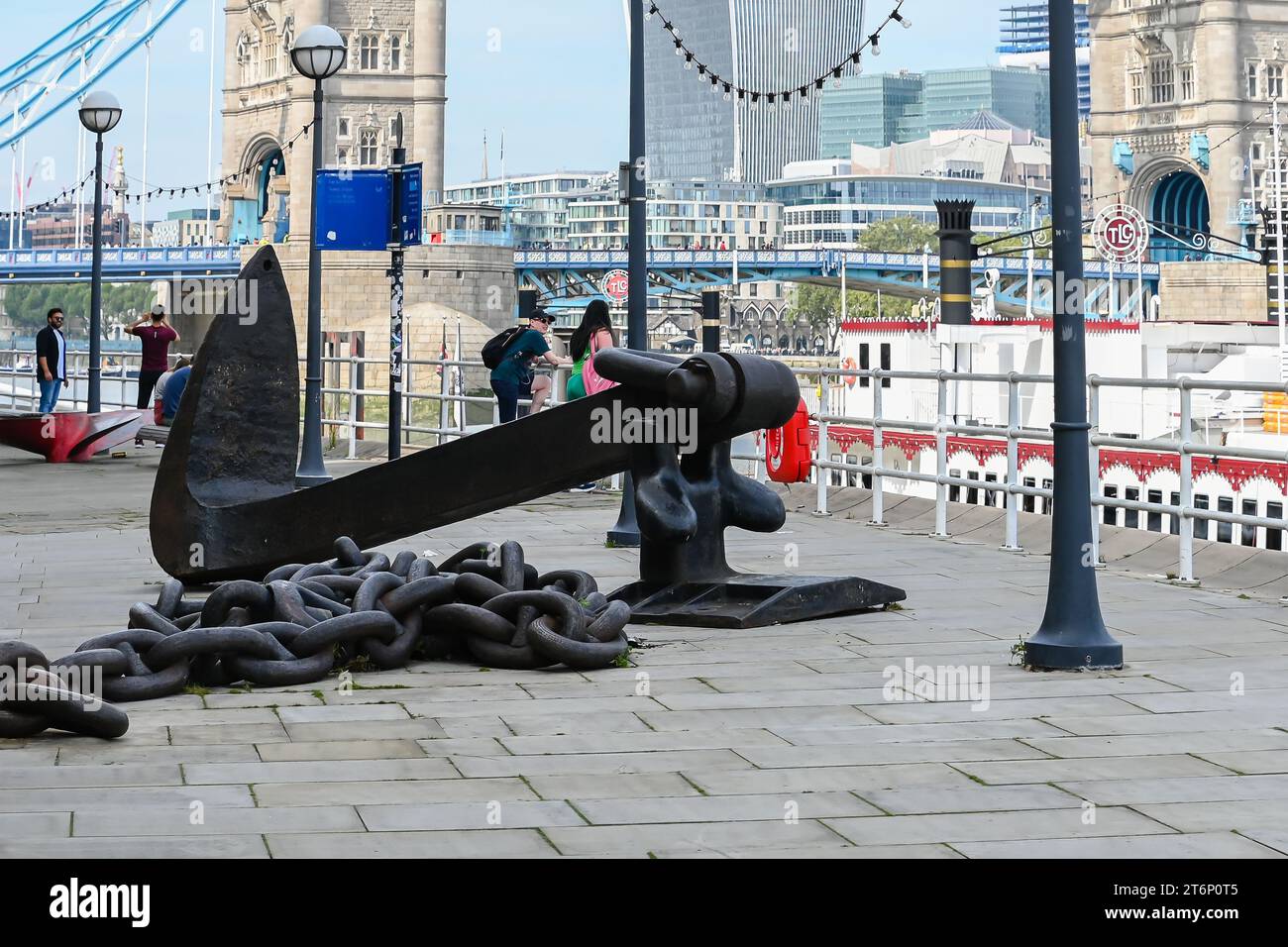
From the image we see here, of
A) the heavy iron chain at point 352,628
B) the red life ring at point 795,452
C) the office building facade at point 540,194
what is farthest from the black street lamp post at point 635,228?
the office building facade at point 540,194

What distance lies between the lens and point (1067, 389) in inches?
254

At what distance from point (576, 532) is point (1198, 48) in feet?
246

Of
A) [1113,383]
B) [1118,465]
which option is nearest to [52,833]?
[1113,383]

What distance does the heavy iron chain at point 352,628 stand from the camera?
5582 millimetres

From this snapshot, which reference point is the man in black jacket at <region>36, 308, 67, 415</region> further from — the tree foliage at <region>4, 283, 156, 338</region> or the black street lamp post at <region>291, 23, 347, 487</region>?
the tree foliage at <region>4, 283, 156, 338</region>

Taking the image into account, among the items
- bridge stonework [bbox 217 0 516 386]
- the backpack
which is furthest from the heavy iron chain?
bridge stonework [bbox 217 0 516 386]

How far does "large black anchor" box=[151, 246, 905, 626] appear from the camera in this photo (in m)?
7.02

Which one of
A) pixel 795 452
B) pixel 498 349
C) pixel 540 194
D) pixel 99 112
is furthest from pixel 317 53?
pixel 540 194

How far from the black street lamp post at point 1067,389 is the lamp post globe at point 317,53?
942cm

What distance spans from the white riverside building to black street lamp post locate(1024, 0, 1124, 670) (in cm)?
978

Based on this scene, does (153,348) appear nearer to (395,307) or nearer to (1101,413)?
(395,307)

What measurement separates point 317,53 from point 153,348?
5565mm

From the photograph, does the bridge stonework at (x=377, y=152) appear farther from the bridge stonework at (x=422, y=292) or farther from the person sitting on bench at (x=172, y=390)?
the person sitting on bench at (x=172, y=390)
